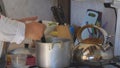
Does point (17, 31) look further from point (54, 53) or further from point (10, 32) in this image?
point (54, 53)

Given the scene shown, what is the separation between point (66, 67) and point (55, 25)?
15.2 inches

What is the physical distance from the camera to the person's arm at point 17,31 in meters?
1.09

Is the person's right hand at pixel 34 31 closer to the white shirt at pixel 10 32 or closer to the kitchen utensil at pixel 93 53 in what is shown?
the white shirt at pixel 10 32

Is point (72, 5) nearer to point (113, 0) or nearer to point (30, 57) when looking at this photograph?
point (113, 0)

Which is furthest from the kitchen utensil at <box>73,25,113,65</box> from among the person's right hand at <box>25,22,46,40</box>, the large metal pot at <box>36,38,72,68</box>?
the person's right hand at <box>25,22,46,40</box>

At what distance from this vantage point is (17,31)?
3.60 ft

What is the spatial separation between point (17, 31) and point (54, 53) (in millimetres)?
192

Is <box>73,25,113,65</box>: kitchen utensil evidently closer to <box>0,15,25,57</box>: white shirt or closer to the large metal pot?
the large metal pot

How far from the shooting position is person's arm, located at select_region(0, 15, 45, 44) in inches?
43.0

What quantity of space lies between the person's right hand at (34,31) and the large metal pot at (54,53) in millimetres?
41

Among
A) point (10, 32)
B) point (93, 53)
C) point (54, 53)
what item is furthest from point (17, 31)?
point (93, 53)

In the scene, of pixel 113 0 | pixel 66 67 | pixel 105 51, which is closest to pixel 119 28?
pixel 113 0

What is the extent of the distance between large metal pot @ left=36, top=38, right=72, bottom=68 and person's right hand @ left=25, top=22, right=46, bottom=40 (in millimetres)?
41

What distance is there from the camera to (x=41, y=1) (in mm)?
1943
